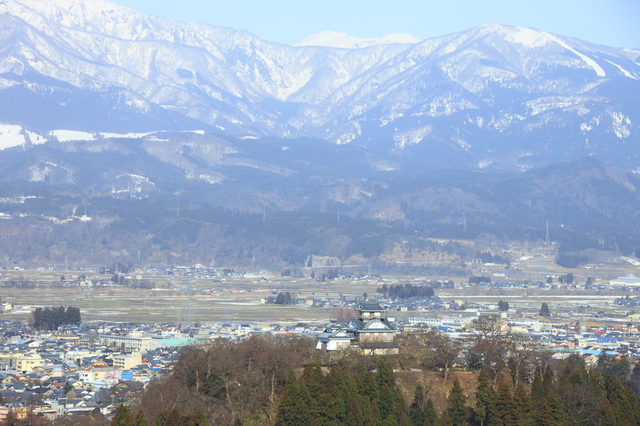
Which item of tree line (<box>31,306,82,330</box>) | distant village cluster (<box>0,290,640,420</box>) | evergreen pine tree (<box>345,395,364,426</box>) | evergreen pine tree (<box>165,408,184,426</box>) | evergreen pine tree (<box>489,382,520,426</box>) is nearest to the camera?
evergreen pine tree (<box>165,408,184,426</box>)

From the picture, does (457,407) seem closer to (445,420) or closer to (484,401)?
(484,401)

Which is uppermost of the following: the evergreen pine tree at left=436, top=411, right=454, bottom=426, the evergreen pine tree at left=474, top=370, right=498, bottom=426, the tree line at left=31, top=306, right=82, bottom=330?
the tree line at left=31, top=306, right=82, bottom=330

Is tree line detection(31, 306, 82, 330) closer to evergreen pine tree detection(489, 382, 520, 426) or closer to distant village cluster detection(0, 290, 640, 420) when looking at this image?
distant village cluster detection(0, 290, 640, 420)

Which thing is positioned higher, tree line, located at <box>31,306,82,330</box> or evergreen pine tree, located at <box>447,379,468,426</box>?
tree line, located at <box>31,306,82,330</box>

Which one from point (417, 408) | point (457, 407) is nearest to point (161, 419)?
point (417, 408)

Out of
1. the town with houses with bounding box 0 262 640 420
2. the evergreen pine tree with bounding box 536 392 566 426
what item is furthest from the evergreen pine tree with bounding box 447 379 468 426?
the town with houses with bounding box 0 262 640 420

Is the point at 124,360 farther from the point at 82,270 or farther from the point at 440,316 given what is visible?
the point at 82,270

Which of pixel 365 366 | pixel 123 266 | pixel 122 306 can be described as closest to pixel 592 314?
pixel 122 306
